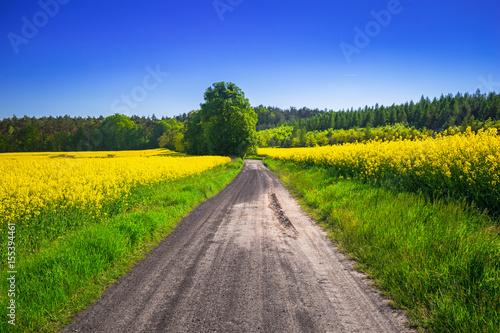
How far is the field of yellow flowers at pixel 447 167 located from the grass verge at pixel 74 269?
26.5ft

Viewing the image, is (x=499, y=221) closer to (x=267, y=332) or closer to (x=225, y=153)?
(x=267, y=332)

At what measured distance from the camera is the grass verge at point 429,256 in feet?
9.53

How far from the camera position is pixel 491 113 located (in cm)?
8419

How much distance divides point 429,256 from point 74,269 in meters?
6.30

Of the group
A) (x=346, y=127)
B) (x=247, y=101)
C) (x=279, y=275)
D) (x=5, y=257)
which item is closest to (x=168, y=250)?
(x=279, y=275)

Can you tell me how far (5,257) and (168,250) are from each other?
3.21 m

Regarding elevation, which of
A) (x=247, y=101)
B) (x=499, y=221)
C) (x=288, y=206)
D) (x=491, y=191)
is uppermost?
(x=247, y=101)

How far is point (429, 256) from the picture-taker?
4.14 m

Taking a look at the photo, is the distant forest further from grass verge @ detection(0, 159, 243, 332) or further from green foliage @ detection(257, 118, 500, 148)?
grass verge @ detection(0, 159, 243, 332)

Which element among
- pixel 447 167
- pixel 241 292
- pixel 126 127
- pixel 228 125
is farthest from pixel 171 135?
pixel 241 292

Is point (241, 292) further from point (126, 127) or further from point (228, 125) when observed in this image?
point (126, 127)

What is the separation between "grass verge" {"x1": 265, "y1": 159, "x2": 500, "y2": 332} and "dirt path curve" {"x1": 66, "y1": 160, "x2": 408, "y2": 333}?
0.37 metres

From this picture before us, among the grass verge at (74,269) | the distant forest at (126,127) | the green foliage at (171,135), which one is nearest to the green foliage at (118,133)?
the distant forest at (126,127)

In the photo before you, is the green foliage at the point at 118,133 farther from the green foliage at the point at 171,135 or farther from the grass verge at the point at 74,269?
the grass verge at the point at 74,269
